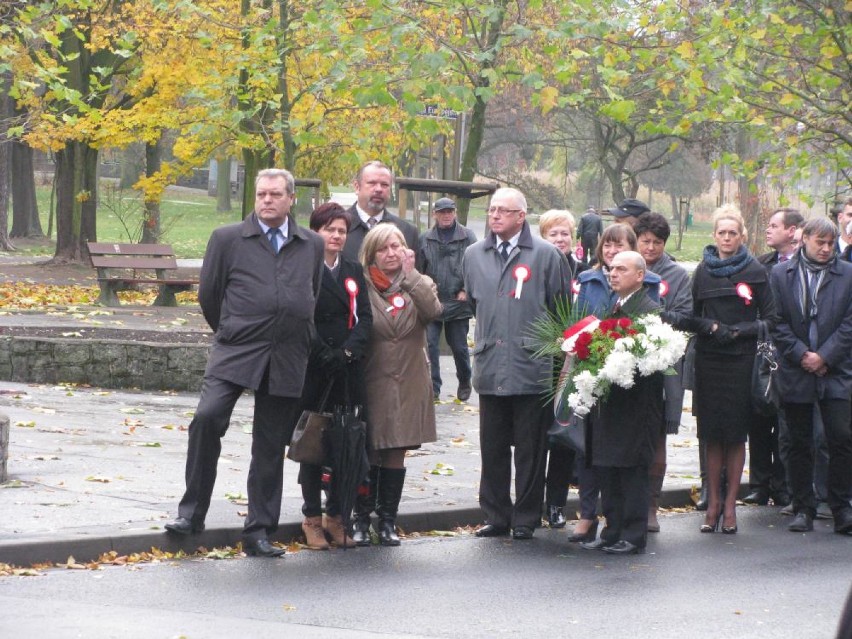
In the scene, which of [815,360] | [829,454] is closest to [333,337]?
[815,360]

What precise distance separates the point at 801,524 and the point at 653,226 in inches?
87.1

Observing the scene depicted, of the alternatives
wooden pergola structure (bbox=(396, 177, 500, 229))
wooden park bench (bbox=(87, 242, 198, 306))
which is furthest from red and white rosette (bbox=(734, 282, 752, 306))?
wooden park bench (bbox=(87, 242, 198, 306))

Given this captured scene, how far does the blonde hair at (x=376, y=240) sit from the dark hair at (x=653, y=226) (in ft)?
5.79

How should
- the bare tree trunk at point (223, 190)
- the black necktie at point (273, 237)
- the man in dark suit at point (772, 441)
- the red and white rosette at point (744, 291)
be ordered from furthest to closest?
the bare tree trunk at point (223, 190) → the man in dark suit at point (772, 441) → the red and white rosette at point (744, 291) → the black necktie at point (273, 237)

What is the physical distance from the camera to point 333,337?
8.99 meters

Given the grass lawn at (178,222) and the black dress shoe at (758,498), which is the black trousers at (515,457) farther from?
the grass lawn at (178,222)

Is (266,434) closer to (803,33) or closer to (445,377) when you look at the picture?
(445,377)

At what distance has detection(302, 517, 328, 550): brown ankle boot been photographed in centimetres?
895

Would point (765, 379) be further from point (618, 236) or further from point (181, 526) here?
point (181, 526)

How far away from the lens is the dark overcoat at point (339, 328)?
8984 millimetres

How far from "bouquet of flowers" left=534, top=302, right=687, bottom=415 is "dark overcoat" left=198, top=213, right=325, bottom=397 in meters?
1.56

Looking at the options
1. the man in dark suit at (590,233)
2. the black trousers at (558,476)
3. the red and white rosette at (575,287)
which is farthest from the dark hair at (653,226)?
the man in dark suit at (590,233)

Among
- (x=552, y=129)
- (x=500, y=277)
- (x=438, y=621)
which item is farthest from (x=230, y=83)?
(x=552, y=129)

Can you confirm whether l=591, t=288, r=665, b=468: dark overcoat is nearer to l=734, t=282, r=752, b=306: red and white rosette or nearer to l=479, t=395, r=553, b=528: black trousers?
l=479, t=395, r=553, b=528: black trousers
